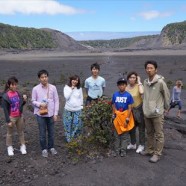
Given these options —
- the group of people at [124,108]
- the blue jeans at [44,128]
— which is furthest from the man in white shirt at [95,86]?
the blue jeans at [44,128]

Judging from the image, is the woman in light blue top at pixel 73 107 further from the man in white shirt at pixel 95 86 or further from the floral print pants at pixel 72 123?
the man in white shirt at pixel 95 86

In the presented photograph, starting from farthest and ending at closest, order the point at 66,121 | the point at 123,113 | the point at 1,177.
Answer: the point at 66,121 < the point at 123,113 < the point at 1,177

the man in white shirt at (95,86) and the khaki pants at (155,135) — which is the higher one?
the man in white shirt at (95,86)

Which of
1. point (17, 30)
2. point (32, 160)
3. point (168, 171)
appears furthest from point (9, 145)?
point (17, 30)

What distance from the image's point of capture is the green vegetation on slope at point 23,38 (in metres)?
107

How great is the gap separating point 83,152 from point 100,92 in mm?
1482

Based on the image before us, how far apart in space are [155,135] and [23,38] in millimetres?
114714

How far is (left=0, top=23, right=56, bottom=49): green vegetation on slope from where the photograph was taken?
352ft

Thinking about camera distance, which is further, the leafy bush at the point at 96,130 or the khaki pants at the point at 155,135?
the leafy bush at the point at 96,130

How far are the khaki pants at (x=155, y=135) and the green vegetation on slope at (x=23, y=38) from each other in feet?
322

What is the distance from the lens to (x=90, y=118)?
286 inches

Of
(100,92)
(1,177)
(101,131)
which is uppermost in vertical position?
(100,92)

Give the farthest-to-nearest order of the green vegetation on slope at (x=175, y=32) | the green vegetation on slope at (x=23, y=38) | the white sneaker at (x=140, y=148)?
the green vegetation on slope at (x=175, y=32), the green vegetation on slope at (x=23, y=38), the white sneaker at (x=140, y=148)

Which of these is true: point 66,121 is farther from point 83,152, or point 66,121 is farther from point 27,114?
point 27,114
